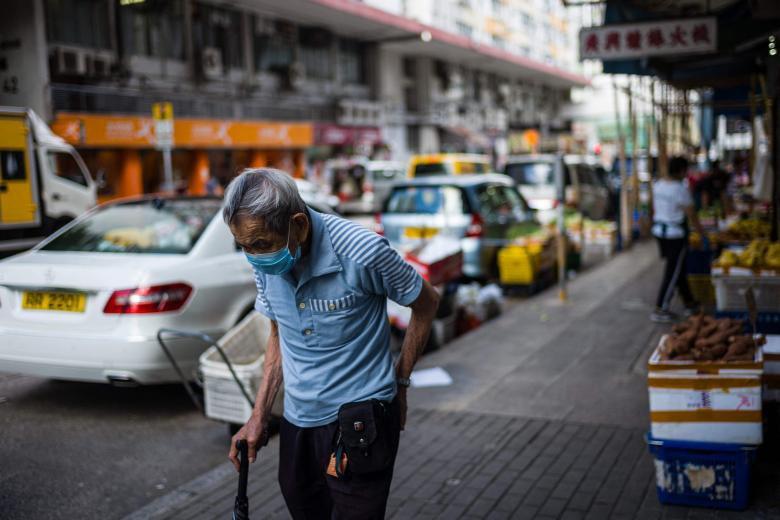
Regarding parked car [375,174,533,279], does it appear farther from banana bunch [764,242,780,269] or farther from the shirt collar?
the shirt collar

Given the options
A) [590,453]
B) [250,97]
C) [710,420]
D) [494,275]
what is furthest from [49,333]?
[250,97]

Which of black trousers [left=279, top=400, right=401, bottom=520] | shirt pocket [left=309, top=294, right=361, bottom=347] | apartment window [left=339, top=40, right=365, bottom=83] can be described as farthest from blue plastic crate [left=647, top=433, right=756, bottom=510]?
apartment window [left=339, top=40, right=365, bottom=83]

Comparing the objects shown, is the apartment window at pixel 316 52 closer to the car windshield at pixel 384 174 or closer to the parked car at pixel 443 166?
the car windshield at pixel 384 174

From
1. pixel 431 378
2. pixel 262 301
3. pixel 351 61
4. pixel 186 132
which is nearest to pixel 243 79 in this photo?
pixel 186 132

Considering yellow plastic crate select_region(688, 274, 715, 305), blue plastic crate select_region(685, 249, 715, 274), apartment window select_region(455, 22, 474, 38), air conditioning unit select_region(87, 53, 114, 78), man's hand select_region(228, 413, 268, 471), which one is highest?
apartment window select_region(455, 22, 474, 38)

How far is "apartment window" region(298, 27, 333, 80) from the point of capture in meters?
32.0

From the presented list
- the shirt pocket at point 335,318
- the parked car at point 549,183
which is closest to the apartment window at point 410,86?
the parked car at point 549,183

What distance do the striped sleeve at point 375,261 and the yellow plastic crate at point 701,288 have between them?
751 cm

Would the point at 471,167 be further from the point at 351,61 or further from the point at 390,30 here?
the point at 351,61

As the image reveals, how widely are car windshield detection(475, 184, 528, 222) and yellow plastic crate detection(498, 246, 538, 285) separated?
Result: 1.77 ft

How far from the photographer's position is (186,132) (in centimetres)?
2564

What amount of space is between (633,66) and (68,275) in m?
7.73

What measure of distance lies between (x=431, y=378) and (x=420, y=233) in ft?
15.5

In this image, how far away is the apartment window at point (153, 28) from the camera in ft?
78.1
